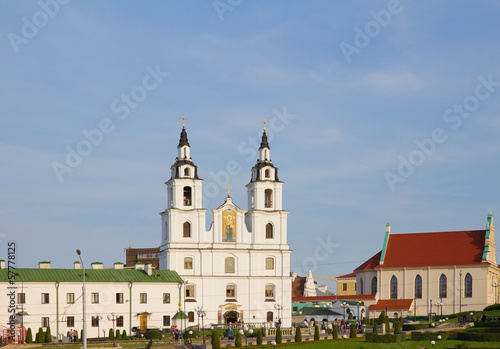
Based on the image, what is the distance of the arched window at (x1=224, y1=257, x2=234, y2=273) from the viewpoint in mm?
83750

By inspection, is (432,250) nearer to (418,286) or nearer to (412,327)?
(418,286)

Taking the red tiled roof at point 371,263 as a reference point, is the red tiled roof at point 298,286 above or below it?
below

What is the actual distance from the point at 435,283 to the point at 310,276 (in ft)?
141

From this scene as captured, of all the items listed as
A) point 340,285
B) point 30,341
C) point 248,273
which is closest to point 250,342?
point 30,341

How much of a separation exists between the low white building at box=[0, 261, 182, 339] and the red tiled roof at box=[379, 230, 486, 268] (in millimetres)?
33225

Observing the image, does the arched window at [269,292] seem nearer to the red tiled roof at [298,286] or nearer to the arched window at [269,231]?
the arched window at [269,231]

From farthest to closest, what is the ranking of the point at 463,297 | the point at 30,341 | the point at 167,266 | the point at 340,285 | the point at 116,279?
the point at 340,285
the point at 463,297
the point at 167,266
the point at 116,279
the point at 30,341

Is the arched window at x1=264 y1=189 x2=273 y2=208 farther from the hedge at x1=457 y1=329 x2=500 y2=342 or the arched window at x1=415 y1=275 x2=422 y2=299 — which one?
the hedge at x1=457 y1=329 x2=500 y2=342

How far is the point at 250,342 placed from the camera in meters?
58.1

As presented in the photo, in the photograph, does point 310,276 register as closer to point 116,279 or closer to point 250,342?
point 116,279

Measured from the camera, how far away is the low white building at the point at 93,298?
70125mm

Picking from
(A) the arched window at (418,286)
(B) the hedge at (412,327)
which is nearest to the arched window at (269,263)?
(A) the arched window at (418,286)

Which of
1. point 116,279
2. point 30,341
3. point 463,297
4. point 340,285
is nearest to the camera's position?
point 30,341

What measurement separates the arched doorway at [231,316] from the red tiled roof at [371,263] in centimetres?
2456
